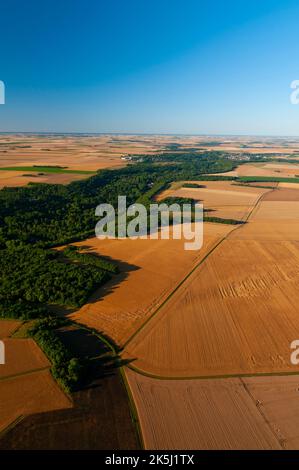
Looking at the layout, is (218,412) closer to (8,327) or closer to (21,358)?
(21,358)

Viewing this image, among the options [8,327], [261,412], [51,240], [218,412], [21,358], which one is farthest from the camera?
[51,240]

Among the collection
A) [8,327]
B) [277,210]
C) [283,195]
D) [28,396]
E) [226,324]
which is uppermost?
[283,195]

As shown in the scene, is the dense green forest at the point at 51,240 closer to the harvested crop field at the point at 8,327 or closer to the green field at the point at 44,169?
the harvested crop field at the point at 8,327

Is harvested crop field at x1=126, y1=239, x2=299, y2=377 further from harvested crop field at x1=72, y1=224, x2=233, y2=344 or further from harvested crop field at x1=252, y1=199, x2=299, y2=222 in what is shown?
harvested crop field at x1=252, y1=199, x2=299, y2=222

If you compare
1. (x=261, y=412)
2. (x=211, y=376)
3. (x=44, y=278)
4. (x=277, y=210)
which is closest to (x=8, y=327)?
(x=44, y=278)
